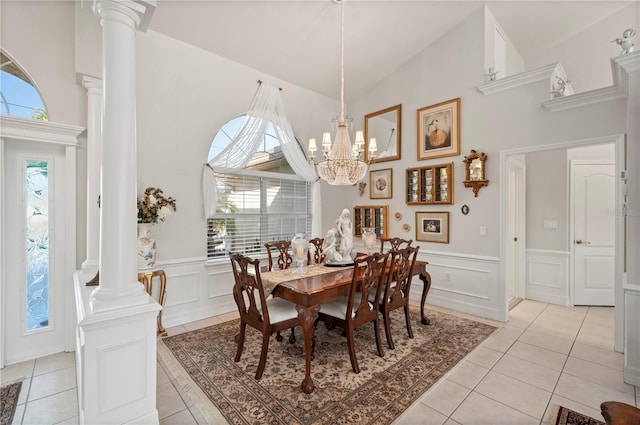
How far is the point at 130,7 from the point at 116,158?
90cm

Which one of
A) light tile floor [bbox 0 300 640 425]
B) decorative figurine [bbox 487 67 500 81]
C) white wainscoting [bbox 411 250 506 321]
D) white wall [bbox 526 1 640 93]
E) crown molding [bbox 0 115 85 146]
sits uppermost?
white wall [bbox 526 1 640 93]

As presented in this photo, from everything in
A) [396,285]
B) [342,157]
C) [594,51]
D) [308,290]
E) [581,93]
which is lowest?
[396,285]

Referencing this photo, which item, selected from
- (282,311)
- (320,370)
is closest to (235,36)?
(282,311)

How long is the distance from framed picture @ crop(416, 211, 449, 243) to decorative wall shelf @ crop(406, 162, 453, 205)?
189 mm

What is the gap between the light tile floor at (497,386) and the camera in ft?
6.51

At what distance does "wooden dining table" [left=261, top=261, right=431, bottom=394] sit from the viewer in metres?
2.23

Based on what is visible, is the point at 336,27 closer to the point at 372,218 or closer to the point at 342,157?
the point at 342,157

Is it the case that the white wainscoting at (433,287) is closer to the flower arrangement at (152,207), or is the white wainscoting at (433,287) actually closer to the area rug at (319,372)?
the area rug at (319,372)

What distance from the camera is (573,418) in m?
Answer: 1.93

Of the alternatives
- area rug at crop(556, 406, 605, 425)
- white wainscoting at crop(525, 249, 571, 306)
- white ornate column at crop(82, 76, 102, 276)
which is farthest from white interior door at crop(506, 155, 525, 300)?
white ornate column at crop(82, 76, 102, 276)

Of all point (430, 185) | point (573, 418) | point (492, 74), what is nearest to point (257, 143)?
point (430, 185)

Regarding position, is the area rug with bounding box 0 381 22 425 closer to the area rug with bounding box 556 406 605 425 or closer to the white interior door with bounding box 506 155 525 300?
the area rug with bounding box 556 406 605 425

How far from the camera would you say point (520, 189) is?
4.56 meters

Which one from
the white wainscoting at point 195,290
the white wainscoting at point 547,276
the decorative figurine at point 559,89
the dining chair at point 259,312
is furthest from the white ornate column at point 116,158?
the white wainscoting at point 547,276
